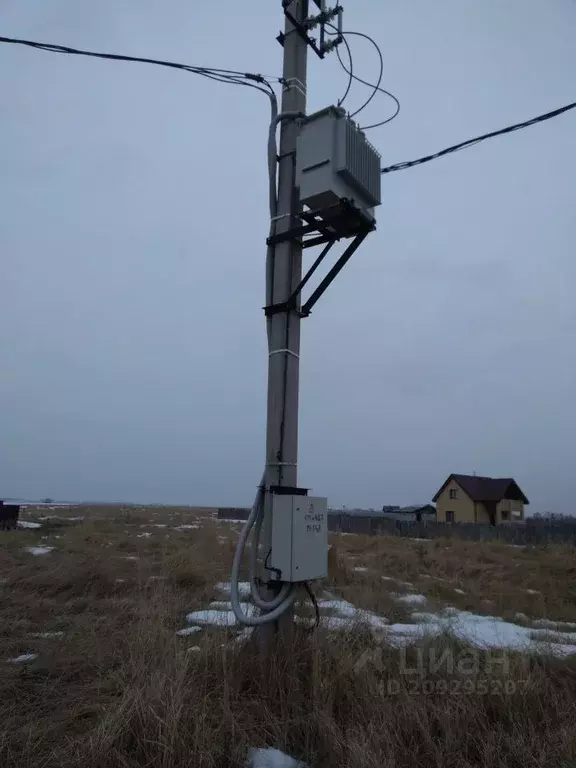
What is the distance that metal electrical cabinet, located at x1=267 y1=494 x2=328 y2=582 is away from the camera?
3.42m

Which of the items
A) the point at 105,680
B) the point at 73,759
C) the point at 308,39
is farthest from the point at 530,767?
the point at 308,39

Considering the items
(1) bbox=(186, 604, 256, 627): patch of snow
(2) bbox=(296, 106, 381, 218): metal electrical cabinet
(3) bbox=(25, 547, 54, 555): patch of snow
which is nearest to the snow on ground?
(1) bbox=(186, 604, 256, 627): patch of snow

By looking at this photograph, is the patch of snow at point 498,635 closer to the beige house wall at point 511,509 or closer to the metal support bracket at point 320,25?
the metal support bracket at point 320,25

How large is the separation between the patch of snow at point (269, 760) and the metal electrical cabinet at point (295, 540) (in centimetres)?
97

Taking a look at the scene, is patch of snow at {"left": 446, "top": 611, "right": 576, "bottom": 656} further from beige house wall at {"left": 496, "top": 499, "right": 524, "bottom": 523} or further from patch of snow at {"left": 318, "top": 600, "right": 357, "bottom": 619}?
beige house wall at {"left": 496, "top": 499, "right": 524, "bottom": 523}

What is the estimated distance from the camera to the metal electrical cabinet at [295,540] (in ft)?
11.2

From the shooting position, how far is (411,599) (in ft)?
25.0

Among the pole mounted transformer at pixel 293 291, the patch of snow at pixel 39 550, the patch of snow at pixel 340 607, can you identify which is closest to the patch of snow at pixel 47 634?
the pole mounted transformer at pixel 293 291

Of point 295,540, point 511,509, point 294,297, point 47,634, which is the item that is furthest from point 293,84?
point 511,509

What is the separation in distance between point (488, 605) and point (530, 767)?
18.3 feet

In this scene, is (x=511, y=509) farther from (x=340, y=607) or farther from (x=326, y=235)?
(x=326, y=235)

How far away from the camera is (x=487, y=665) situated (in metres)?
3.66

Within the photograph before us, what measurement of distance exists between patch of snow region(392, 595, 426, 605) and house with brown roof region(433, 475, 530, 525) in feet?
112

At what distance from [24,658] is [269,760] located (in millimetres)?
2506
